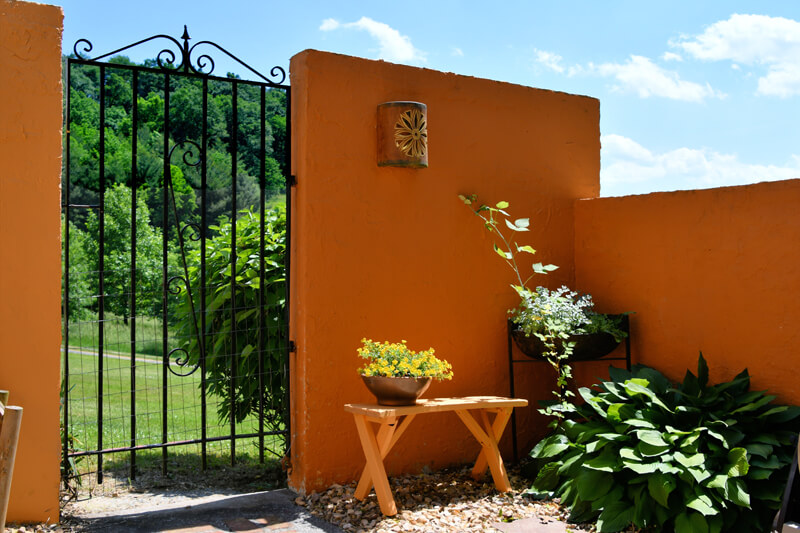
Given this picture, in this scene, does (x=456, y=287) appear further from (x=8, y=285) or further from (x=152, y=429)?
(x=152, y=429)

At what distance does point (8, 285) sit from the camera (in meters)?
3.19

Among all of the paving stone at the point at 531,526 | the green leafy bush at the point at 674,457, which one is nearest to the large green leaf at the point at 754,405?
the green leafy bush at the point at 674,457

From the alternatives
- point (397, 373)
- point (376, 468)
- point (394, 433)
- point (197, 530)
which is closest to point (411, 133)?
point (397, 373)

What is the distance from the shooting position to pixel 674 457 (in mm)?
3186

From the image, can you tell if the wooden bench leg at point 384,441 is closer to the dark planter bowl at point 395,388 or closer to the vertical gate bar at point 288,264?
the dark planter bowl at point 395,388

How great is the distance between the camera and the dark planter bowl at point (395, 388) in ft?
11.5

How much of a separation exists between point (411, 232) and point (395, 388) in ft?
3.50

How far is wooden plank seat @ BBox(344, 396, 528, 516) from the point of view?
344cm

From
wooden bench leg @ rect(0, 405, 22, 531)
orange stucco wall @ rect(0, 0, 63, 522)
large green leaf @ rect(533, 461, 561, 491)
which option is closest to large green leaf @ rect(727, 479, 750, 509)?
large green leaf @ rect(533, 461, 561, 491)

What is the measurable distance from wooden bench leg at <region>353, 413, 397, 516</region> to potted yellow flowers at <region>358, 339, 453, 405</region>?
16 centimetres

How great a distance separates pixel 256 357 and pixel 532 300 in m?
1.73

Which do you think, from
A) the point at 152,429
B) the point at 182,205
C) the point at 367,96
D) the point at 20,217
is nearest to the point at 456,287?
the point at 367,96

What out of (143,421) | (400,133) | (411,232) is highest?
(400,133)

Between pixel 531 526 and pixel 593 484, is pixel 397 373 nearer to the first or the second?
pixel 531 526
